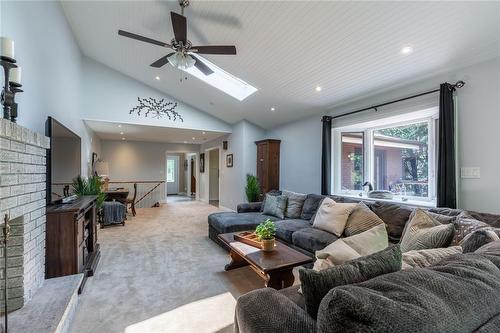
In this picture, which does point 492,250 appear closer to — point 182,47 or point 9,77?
point 182,47

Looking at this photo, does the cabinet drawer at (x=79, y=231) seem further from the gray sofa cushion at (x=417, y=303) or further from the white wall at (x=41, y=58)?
Answer: the gray sofa cushion at (x=417, y=303)

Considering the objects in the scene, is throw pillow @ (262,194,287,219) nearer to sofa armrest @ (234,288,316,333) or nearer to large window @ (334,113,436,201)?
large window @ (334,113,436,201)

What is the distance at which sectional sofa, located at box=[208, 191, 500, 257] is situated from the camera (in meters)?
2.64

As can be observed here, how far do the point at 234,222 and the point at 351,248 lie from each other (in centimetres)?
251

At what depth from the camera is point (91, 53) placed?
484 cm

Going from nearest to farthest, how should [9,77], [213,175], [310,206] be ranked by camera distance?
[9,77]
[310,206]
[213,175]

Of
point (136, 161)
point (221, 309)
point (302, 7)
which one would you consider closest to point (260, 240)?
point (221, 309)

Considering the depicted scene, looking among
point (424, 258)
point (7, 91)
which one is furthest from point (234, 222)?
point (7, 91)

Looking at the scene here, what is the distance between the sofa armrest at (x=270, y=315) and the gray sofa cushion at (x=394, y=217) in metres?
2.02

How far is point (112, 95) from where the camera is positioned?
5254mm

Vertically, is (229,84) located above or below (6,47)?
above

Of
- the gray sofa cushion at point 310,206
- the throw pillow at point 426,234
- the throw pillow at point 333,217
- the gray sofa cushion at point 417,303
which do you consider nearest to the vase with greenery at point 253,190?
the gray sofa cushion at point 310,206

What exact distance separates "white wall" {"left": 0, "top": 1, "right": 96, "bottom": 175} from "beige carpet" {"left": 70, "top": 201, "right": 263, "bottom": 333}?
1.78m

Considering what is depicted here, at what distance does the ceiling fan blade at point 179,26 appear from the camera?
7.40 ft
